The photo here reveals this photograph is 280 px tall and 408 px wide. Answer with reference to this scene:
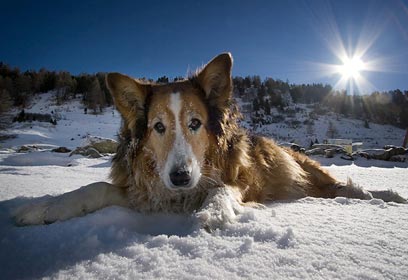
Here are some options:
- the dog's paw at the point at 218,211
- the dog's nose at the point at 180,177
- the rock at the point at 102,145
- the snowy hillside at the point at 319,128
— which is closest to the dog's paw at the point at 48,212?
the dog's nose at the point at 180,177

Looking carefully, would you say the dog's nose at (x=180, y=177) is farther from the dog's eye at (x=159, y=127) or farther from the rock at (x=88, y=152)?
A: the rock at (x=88, y=152)

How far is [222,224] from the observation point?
1897 millimetres

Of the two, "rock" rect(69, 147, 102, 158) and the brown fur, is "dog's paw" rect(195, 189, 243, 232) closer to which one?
the brown fur

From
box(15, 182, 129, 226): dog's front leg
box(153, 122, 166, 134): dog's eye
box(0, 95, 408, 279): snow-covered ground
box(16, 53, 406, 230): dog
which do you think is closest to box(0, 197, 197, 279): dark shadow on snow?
box(0, 95, 408, 279): snow-covered ground

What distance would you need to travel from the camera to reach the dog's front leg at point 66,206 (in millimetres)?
2039

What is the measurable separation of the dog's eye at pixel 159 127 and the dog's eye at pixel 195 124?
273mm

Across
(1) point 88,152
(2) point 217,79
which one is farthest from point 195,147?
(1) point 88,152

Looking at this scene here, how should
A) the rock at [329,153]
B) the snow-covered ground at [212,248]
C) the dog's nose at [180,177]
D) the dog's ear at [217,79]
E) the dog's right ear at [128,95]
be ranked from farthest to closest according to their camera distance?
the rock at [329,153], the dog's ear at [217,79], the dog's right ear at [128,95], the dog's nose at [180,177], the snow-covered ground at [212,248]

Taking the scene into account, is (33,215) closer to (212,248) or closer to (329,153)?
(212,248)

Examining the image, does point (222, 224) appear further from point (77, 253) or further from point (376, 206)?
point (376, 206)

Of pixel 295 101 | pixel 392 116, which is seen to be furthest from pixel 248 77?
pixel 392 116

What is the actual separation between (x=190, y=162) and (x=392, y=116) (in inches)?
3087

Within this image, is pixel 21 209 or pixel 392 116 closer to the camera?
pixel 21 209

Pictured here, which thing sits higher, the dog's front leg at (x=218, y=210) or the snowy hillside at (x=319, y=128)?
the snowy hillside at (x=319, y=128)
